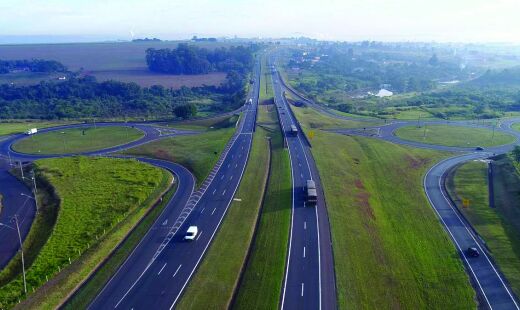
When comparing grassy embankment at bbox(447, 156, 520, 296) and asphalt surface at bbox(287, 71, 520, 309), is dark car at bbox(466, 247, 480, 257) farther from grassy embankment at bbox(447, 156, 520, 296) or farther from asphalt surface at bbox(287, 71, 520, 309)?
grassy embankment at bbox(447, 156, 520, 296)

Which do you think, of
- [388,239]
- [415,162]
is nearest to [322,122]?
[415,162]

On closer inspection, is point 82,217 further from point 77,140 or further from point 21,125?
point 21,125

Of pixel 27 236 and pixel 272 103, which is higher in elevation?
pixel 272 103

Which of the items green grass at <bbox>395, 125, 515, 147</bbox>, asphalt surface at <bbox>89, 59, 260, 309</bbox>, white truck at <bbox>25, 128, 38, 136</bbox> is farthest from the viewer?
white truck at <bbox>25, 128, 38, 136</bbox>

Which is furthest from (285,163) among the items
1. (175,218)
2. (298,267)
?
(298,267)

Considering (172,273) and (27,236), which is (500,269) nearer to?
(172,273)

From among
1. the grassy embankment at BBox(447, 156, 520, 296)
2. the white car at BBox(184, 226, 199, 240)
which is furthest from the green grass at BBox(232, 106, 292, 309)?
the grassy embankment at BBox(447, 156, 520, 296)

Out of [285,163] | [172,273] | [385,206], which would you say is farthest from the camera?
[285,163]
